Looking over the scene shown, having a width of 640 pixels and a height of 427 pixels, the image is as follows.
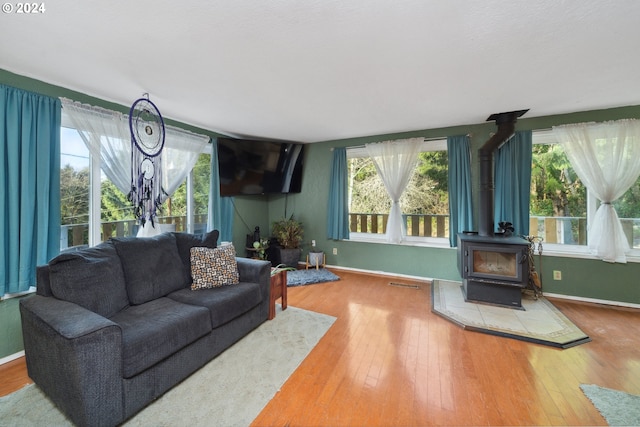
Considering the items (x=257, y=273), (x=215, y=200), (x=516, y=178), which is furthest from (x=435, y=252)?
(x=215, y=200)

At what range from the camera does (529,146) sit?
3.16 metres

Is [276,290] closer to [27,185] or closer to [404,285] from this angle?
[404,285]

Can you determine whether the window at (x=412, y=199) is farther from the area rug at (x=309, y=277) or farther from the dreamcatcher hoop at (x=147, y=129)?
the dreamcatcher hoop at (x=147, y=129)

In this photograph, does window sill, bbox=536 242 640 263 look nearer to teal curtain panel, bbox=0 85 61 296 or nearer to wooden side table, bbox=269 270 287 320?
wooden side table, bbox=269 270 287 320

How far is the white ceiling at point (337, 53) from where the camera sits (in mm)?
1371

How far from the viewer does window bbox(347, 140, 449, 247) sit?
3.77 metres

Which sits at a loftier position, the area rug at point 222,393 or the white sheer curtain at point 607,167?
the white sheer curtain at point 607,167

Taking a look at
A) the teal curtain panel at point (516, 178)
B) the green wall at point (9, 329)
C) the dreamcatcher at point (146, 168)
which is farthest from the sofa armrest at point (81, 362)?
the teal curtain panel at point (516, 178)

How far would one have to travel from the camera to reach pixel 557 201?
3197 millimetres

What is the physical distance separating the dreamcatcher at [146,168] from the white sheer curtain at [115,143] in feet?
0.28

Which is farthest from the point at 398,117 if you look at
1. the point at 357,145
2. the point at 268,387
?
the point at 268,387

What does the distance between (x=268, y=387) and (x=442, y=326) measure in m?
1.77

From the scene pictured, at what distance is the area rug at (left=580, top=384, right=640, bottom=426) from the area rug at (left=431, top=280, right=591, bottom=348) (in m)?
0.52
